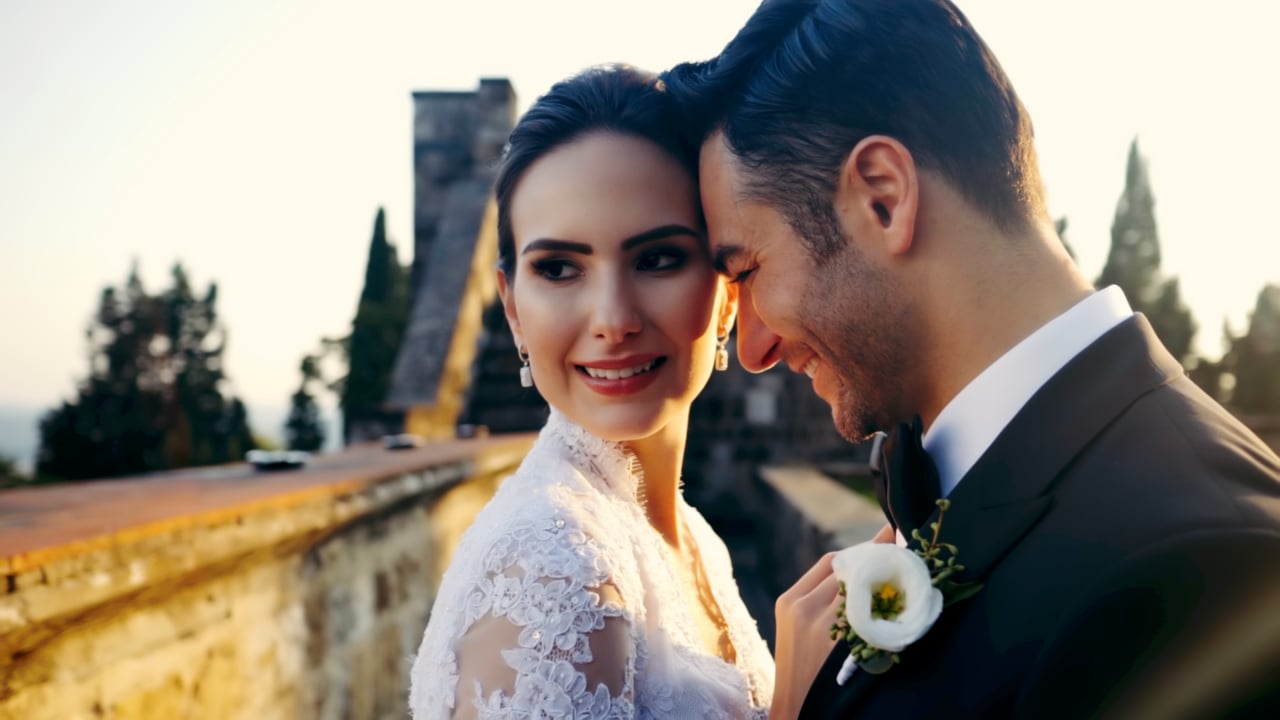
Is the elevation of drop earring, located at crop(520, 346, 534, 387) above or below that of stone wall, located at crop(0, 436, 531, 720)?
above

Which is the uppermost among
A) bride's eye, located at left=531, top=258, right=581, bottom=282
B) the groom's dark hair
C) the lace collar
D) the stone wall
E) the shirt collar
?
the groom's dark hair

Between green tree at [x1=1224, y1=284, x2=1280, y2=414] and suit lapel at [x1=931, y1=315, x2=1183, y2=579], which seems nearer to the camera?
suit lapel at [x1=931, y1=315, x2=1183, y2=579]

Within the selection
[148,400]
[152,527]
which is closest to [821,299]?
[152,527]

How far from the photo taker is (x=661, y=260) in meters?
1.99

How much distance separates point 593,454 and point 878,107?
1.02m

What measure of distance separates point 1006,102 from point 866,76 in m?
0.27

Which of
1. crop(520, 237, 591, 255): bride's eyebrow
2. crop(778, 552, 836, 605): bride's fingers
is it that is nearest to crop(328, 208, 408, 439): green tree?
crop(520, 237, 591, 255): bride's eyebrow

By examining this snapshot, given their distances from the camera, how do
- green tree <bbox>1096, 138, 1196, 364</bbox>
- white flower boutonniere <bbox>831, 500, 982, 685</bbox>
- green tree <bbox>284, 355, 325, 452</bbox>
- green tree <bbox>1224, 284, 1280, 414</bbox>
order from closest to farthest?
white flower boutonniere <bbox>831, 500, 982, 685</bbox>, green tree <bbox>284, 355, 325, 452</bbox>, green tree <bbox>1224, 284, 1280, 414</bbox>, green tree <bbox>1096, 138, 1196, 364</bbox>

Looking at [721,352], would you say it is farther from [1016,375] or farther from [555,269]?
[1016,375]

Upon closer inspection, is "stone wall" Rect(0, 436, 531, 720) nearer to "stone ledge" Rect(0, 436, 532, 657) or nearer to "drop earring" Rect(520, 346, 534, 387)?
"stone ledge" Rect(0, 436, 532, 657)

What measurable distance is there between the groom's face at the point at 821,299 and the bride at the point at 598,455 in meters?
0.12

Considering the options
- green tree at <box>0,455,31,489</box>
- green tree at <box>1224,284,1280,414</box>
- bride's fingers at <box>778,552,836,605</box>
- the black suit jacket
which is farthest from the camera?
green tree at <box>1224,284,1280,414</box>

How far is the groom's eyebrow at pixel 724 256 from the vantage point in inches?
74.6

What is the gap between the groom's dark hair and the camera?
1.64 metres
